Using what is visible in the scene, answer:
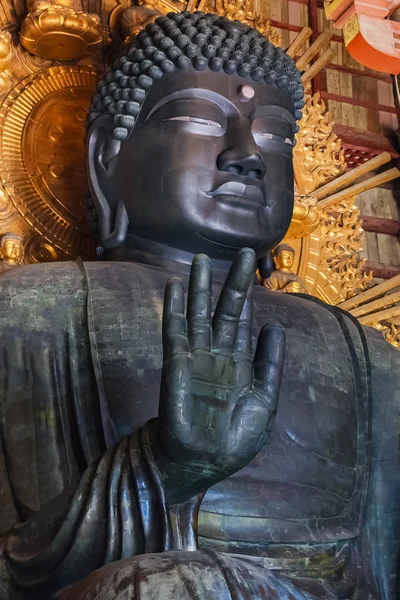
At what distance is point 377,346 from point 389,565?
0.69 metres

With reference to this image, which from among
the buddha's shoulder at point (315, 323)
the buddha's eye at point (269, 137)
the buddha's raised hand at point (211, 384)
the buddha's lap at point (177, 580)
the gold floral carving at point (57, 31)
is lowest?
the buddha's lap at point (177, 580)

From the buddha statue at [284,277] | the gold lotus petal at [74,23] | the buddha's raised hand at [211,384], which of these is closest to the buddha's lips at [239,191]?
the buddha statue at [284,277]

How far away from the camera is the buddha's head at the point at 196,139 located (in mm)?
2980

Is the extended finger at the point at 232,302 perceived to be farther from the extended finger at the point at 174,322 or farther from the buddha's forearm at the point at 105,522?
the buddha's forearm at the point at 105,522

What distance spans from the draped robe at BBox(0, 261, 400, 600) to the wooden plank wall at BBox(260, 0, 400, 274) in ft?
5.16

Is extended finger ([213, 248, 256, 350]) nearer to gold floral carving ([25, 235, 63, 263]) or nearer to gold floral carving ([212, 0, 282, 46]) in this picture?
gold floral carving ([25, 235, 63, 263])

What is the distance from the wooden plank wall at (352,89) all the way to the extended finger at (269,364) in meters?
2.45

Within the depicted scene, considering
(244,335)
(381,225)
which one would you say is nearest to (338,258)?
(381,225)

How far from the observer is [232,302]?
216 cm

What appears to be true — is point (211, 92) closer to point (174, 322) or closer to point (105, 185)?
point (105, 185)

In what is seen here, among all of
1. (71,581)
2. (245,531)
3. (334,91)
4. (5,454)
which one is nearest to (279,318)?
(245,531)

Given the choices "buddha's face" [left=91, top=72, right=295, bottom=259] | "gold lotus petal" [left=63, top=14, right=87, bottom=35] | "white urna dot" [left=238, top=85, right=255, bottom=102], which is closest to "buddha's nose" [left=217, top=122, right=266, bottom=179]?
"buddha's face" [left=91, top=72, right=295, bottom=259]

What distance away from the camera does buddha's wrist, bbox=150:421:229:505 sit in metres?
2.13

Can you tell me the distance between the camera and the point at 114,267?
9.70ft
